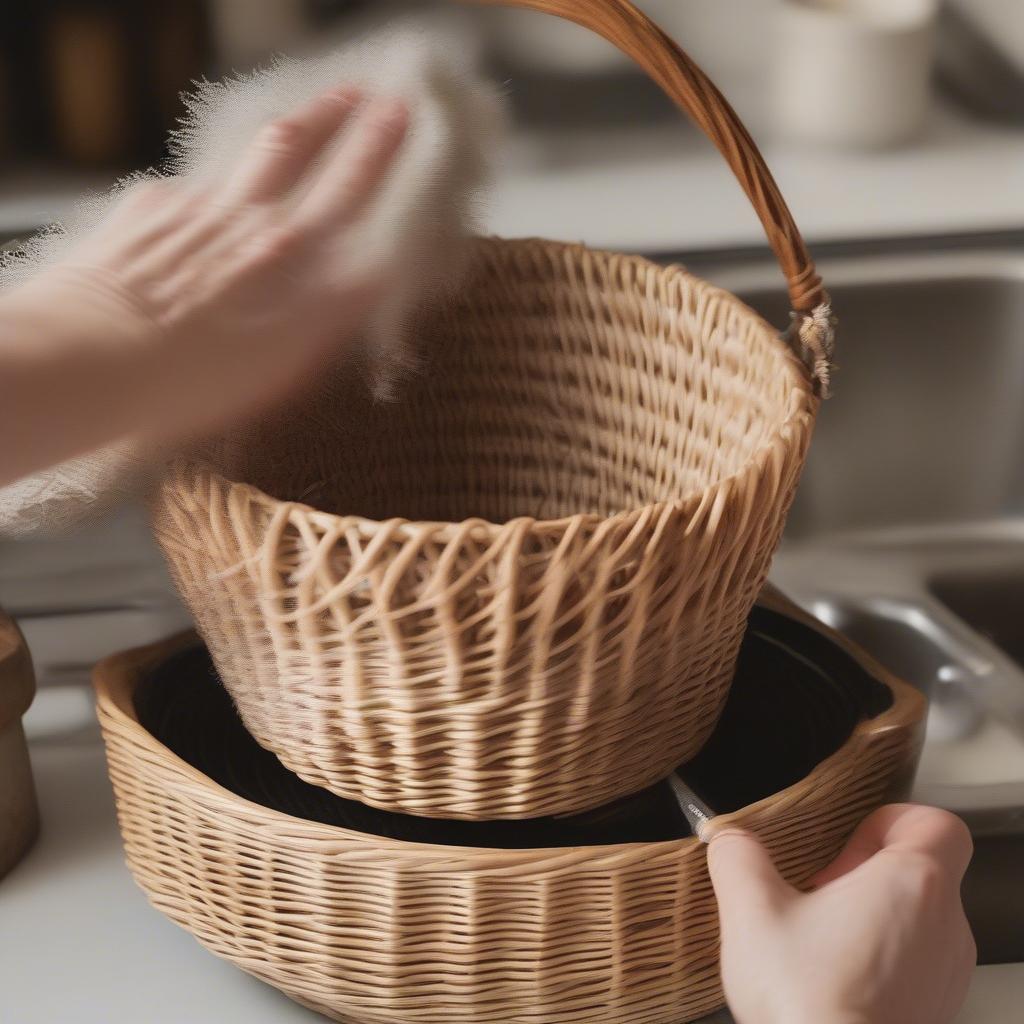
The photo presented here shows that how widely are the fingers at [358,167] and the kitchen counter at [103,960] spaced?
304 millimetres

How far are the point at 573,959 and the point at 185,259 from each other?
0.91ft

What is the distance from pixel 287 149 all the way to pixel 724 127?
6.7 inches

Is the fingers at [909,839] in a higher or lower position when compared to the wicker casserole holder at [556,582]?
lower

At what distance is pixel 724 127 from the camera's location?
50 centimetres

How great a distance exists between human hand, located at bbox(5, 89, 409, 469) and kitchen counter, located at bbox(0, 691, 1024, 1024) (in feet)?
0.75

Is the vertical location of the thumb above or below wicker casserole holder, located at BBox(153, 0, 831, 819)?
below

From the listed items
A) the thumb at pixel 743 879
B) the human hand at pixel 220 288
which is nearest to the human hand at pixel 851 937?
the thumb at pixel 743 879

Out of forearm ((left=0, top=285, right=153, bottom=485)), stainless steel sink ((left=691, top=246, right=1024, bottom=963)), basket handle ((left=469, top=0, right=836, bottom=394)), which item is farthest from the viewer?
stainless steel sink ((left=691, top=246, right=1024, bottom=963))

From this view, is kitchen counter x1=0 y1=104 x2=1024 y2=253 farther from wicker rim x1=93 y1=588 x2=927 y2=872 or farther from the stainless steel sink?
wicker rim x1=93 y1=588 x2=927 y2=872

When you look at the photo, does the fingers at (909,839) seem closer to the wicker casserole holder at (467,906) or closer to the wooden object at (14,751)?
the wicker casserole holder at (467,906)

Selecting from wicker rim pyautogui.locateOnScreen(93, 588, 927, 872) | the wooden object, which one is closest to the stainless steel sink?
wicker rim pyautogui.locateOnScreen(93, 588, 927, 872)

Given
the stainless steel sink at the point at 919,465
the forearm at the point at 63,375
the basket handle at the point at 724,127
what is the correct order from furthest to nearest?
the stainless steel sink at the point at 919,465
the basket handle at the point at 724,127
the forearm at the point at 63,375

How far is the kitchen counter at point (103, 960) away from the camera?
19.4 inches

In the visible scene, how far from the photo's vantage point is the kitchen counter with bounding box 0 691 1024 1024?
494 millimetres
